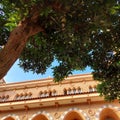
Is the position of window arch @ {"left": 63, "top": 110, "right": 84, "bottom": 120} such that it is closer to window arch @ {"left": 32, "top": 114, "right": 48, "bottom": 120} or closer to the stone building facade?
the stone building facade

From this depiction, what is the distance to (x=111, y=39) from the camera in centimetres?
1172

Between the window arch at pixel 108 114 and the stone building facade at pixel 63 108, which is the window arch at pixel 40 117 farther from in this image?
the window arch at pixel 108 114

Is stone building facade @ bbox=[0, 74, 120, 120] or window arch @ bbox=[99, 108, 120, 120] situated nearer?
window arch @ bbox=[99, 108, 120, 120]

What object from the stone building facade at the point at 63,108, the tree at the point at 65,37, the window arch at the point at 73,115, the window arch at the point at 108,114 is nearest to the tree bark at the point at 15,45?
the tree at the point at 65,37

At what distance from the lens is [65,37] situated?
10977 millimetres

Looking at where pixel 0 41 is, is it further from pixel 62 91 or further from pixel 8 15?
pixel 62 91

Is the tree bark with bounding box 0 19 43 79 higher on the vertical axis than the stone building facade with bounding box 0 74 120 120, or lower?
lower

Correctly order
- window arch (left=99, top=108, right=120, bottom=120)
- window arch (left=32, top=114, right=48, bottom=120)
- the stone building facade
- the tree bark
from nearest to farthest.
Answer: the tree bark
window arch (left=99, top=108, right=120, bottom=120)
the stone building facade
window arch (left=32, top=114, right=48, bottom=120)

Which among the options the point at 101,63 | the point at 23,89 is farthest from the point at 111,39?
the point at 23,89

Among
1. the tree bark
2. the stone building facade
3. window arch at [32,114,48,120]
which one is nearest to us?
the tree bark

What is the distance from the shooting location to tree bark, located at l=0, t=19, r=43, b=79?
9305 millimetres

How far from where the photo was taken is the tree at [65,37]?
9.91 m

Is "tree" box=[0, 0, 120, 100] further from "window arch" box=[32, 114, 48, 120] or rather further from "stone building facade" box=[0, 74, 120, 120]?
"window arch" box=[32, 114, 48, 120]

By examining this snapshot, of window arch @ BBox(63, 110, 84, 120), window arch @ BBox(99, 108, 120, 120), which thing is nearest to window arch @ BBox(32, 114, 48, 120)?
window arch @ BBox(63, 110, 84, 120)
